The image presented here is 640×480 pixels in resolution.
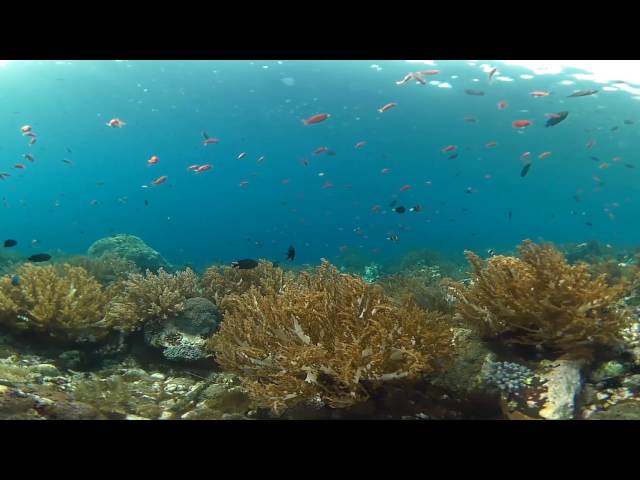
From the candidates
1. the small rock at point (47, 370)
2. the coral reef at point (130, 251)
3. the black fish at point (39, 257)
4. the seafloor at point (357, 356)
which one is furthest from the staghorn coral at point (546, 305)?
the coral reef at point (130, 251)

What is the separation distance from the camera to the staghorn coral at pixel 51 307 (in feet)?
21.9

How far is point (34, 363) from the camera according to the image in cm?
616

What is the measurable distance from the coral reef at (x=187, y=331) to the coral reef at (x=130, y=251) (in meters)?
10.7

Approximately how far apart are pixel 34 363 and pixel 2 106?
2875 inches

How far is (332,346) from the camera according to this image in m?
4.43

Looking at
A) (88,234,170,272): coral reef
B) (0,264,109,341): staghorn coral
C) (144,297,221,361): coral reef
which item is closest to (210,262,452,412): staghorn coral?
(144,297,221,361): coral reef

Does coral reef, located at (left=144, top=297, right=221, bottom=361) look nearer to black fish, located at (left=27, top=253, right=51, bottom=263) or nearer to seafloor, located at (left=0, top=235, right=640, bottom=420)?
seafloor, located at (left=0, top=235, right=640, bottom=420)

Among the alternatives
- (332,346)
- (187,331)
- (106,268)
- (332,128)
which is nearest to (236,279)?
(187,331)

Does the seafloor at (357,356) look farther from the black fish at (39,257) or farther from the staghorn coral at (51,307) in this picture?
the black fish at (39,257)

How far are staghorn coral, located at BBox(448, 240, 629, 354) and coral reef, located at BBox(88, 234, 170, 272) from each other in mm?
15931

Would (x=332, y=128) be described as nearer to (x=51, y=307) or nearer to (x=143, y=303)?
(x=143, y=303)
